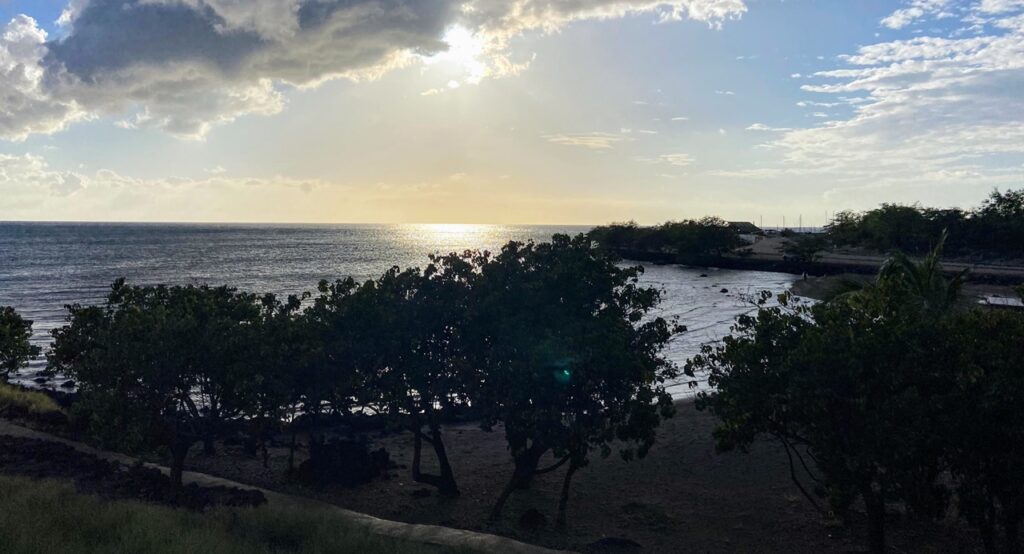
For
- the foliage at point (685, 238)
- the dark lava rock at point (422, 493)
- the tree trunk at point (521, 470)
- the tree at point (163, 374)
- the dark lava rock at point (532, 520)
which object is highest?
the foliage at point (685, 238)

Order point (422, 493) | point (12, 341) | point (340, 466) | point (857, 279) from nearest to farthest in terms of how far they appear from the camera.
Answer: point (422, 493)
point (340, 466)
point (12, 341)
point (857, 279)

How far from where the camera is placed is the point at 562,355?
17.0 m

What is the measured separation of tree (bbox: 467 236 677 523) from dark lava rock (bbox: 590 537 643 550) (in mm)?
1672

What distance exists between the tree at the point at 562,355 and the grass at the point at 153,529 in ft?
15.7

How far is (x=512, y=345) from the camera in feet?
59.1

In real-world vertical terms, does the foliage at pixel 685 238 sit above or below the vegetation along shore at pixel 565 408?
above

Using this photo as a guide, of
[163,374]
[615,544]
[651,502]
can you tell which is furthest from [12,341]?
[615,544]

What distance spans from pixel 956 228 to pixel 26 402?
110m

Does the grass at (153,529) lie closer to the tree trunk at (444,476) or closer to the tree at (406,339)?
the tree at (406,339)

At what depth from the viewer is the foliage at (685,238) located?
5172 inches

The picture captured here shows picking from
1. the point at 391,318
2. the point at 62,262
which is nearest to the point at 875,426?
the point at 391,318

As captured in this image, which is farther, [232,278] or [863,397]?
[232,278]

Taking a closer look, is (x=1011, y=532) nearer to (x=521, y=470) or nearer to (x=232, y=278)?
(x=521, y=470)

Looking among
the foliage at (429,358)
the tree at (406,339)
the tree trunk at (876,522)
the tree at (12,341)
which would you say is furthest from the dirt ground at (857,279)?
the tree at (12,341)
